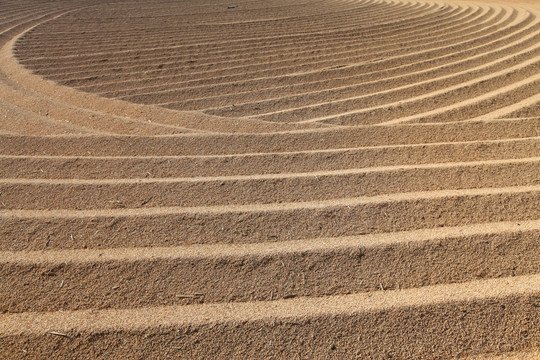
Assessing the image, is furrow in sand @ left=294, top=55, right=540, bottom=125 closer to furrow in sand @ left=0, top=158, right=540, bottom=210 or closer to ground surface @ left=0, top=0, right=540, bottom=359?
ground surface @ left=0, top=0, right=540, bottom=359

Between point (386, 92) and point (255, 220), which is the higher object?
point (255, 220)

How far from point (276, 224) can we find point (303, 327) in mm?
665

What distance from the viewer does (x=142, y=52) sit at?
673 centimetres

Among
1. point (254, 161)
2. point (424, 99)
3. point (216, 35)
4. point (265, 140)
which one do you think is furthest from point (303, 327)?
point (216, 35)

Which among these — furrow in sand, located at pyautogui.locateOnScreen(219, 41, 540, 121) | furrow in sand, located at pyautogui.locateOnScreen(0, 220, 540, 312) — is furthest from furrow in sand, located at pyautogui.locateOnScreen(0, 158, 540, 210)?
furrow in sand, located at pyautogui.locateOnScreen(219, 41, 540, 121)

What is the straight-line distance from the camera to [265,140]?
342cm

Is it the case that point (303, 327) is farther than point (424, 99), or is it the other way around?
point (424, 99)

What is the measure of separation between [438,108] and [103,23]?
21.8 ft

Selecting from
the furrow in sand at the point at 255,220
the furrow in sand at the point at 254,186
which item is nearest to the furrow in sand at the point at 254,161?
the furrow in sand at the point at 254,186

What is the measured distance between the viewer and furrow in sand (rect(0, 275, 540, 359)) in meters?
1.74

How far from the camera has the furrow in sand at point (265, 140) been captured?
3.29 meters

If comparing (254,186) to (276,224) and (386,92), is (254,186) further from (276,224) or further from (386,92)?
(386,92)

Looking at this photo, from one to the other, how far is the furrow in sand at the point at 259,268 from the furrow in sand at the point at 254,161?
772 millimetres

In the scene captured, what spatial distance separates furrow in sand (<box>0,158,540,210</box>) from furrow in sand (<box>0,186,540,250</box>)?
0.07 meters
